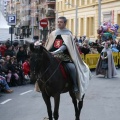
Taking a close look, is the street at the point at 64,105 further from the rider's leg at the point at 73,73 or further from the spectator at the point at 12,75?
the rider's leg at the point at 73,73

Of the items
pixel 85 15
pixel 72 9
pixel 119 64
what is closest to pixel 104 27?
pixel 119 64

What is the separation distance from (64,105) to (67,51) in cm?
365

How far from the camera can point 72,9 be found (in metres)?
64.9

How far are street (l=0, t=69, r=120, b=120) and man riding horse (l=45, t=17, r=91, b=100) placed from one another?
1397mm

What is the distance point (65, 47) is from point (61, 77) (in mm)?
647

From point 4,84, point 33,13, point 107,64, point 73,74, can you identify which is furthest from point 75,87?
point 33,13

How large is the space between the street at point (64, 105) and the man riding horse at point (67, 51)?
1397mm

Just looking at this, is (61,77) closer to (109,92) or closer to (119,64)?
(109,92)

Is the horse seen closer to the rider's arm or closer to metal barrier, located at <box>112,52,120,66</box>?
the rider's arm

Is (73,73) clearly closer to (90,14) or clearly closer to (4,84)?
(4,84)


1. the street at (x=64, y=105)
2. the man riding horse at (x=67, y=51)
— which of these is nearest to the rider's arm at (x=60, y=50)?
the man riding horse at (x=67, y=51)

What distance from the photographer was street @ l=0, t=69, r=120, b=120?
10766 mm

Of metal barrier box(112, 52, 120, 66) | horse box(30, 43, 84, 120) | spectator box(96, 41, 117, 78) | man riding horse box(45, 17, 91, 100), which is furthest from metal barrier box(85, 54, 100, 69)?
horse box(30, 43, 84, 120)

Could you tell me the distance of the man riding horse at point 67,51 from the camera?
898 centimetres
